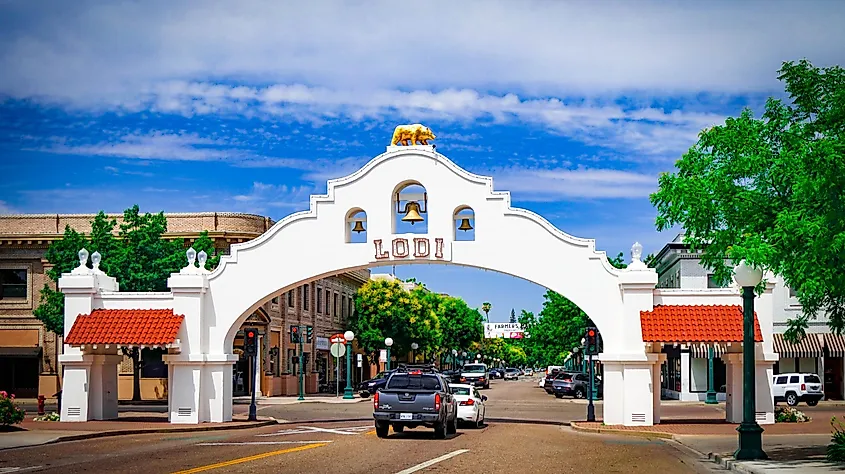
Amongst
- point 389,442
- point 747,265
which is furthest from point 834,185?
point 389,442

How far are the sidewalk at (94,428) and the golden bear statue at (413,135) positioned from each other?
407 inches

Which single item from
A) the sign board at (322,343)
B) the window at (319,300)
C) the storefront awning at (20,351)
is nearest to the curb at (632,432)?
the storefront awning at (20,351)

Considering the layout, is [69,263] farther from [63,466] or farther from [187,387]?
[63,466]

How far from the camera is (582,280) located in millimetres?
32625

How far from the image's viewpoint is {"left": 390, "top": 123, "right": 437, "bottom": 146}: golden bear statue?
111ft

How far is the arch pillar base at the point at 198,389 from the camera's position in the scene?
3350cm

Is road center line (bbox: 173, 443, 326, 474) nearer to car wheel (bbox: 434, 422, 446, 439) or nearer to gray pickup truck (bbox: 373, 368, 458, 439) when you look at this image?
gray pickup truck (bbox: 373, 368, 458, 439)

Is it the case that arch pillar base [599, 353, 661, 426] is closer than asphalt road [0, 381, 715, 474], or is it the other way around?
asphalt road [0, 381, 715, 474]

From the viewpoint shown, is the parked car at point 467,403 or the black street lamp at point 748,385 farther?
the parked car at point 467,403

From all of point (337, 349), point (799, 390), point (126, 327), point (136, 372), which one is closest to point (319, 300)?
point (337, 349)

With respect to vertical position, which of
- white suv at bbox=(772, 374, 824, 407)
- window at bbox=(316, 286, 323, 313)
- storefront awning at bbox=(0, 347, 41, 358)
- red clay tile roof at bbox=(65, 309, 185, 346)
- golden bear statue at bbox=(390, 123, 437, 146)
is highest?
golden bear statue at bbox=(390, 123, 437, 146)

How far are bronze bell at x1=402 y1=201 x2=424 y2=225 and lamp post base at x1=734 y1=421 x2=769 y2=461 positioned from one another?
14.6m

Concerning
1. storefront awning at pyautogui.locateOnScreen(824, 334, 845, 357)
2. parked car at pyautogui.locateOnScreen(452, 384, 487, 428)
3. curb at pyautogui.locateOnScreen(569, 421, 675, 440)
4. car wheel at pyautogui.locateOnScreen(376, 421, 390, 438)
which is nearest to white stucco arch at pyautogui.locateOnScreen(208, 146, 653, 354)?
curb at pyautogui.locateOnScreen(569, 421, 675, 440)

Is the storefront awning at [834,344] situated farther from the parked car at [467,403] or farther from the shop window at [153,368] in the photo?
the shop window at [153,368]
